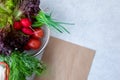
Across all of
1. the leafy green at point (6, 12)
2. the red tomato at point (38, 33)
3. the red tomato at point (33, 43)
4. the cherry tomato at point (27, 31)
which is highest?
the leafy green at point (6, 12)

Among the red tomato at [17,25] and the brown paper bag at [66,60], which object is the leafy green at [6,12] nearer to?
the red tomato at [17,25]

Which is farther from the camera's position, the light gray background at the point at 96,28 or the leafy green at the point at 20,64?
the light gray background at the point at 96,28

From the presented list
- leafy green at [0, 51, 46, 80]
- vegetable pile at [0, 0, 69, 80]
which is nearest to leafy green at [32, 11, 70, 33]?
Result: vegetable pile at [0, 0, 69, 80]

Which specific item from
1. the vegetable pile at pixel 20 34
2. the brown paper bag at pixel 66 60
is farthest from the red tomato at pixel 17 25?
the brown paper bag at pixel 66 60

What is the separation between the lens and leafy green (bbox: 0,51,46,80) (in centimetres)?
77

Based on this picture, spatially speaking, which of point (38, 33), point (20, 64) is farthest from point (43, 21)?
point (20, 64)

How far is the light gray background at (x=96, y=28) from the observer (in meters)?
0.94

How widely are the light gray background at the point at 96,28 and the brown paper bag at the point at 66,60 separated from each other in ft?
0.08

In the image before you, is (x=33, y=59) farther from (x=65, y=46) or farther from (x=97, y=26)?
(x=97, y=26)

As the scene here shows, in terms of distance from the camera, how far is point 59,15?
0.97 meters

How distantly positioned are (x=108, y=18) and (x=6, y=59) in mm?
427

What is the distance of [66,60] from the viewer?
3.02 ft

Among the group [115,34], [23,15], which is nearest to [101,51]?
[115,34]

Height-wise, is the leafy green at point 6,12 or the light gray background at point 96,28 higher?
the leafy green at point 6,12
